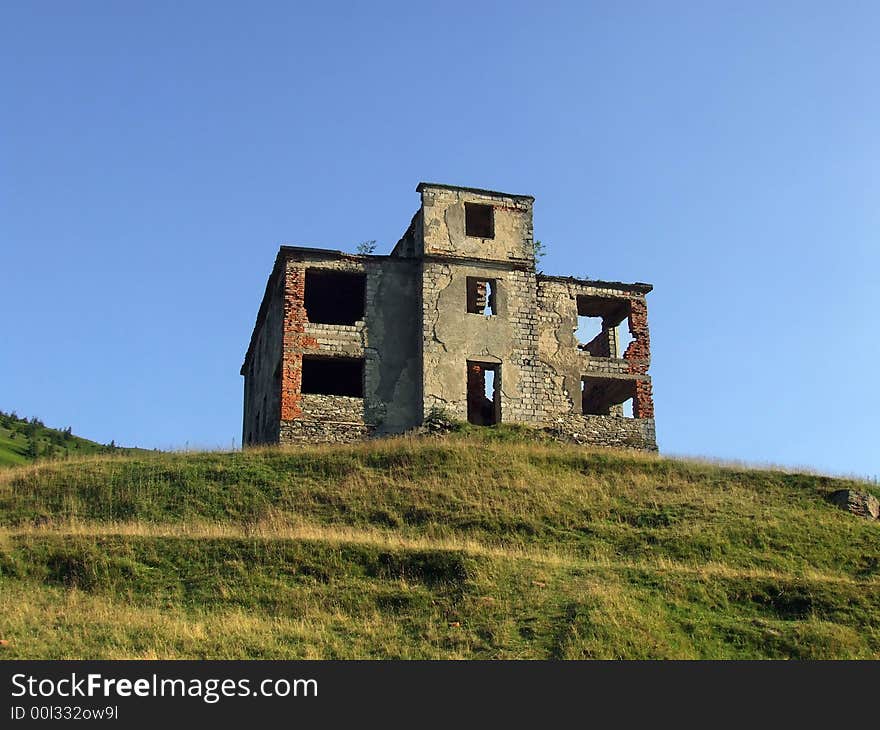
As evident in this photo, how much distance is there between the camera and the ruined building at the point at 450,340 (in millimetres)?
31781

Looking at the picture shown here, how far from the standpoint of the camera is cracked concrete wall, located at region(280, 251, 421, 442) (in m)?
31.2

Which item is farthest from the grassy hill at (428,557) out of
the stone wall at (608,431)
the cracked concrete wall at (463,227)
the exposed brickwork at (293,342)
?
the cracked concrete wall at (463,227)

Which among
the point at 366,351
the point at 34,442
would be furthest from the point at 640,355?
the point at 34,442

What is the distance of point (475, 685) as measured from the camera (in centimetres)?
1327

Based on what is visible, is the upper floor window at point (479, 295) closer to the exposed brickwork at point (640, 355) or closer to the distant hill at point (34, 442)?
the exposed brickwork at point (640, 355)

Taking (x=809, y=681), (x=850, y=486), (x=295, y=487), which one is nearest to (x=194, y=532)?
(x=295, y=487)

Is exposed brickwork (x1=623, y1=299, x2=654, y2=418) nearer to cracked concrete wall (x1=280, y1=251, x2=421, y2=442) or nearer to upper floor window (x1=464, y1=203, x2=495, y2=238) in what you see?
upper floor window (x1=464, y1=203, x2=495, y2=238)

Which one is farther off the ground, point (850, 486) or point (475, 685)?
point (850, 486)

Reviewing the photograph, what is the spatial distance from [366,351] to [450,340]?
2.55 m

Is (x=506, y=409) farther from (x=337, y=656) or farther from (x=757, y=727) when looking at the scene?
(x=757, y=727)

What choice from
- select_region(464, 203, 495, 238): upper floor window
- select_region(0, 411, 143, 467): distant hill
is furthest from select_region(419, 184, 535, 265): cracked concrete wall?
select_region(0, 411, 143, 467): distant hill

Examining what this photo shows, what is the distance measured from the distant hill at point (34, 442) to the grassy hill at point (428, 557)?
1108 inches

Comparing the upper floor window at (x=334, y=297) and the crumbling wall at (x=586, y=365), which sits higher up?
the upper floor window at (x=334, y=297)

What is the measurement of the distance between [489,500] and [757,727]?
41.1ft
